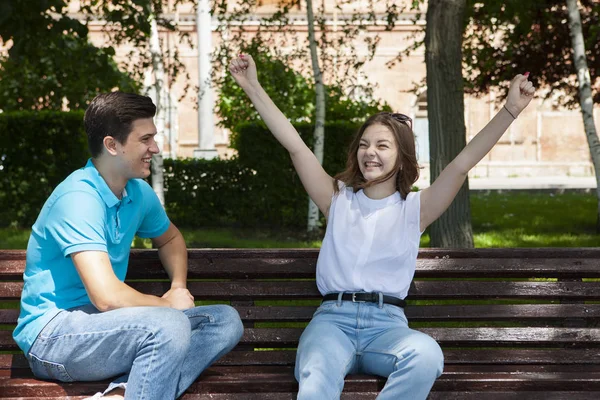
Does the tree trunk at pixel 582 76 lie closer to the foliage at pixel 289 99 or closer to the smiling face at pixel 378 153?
the foliage at pixel 289 99

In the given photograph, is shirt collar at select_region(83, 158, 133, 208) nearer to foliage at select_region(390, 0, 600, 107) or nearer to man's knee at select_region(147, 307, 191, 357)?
man's knee at select_region(147, 307, 191, 357)

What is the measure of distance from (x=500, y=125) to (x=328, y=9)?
24.2 m

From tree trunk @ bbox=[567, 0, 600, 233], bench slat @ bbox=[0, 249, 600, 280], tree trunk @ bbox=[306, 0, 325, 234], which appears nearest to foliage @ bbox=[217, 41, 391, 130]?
tree trunk @ bbox=[306, 0, 325, 234]

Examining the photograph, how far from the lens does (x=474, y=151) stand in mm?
3596

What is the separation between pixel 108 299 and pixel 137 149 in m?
0.60

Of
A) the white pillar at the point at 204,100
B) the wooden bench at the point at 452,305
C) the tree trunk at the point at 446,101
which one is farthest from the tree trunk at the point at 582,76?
the white pillar at the point at 204,100

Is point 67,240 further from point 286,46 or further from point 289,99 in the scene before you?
point 289,99

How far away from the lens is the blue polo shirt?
3.26 metres

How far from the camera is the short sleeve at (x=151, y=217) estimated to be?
3658 mm

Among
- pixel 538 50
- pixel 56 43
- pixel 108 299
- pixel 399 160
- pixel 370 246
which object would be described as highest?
pixel 538 50

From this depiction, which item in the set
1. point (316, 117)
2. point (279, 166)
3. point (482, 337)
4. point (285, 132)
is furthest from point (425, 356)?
point (279, 166)

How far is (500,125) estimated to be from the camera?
3576 millimetres

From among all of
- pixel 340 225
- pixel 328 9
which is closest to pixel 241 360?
pixel 340 225

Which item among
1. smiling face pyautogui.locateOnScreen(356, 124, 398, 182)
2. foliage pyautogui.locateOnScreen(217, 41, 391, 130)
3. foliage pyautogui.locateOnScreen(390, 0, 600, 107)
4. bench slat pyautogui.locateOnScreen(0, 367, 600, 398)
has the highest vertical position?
foliage pyautogui.locateOnScreen(390, 0, 600, 107)
